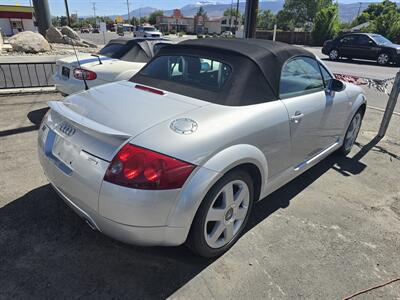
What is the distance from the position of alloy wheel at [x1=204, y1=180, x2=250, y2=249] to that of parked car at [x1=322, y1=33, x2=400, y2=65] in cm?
1815

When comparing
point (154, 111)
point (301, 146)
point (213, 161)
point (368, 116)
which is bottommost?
point (368, 116)

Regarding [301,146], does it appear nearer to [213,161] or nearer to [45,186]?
[213,161]

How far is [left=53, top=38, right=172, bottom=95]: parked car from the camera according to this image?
5469 mm

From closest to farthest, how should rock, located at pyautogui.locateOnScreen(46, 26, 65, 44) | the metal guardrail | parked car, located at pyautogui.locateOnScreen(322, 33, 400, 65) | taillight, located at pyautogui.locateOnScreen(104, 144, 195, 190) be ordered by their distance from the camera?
taillight, located at pyautogui.locateOnScreen(104, 144, 195, 190), the metal guardrail, parked car, located at pyautogui.locateOnScreen(322, 33, 400, 65), rock, located at pyautogui.locateOnScreen(46, 26, 65, 44)

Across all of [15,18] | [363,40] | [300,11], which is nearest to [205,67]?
[363,40]

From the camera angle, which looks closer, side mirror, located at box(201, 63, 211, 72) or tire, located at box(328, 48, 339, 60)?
side mirror, located at box(201, 63, 211, 72)

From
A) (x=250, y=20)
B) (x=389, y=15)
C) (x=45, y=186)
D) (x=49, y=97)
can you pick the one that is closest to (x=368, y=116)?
(x=250, y=20)

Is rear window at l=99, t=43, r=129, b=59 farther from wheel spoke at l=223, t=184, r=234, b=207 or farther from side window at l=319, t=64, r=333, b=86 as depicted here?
wheel spoke at l=223, t=184, r=234, b=207

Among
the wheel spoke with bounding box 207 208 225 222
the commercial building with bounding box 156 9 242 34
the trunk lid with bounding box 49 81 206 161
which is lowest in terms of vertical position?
the commercial building with bounding box 156 9 242 34

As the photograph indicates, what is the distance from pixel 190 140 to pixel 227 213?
0.77 meters

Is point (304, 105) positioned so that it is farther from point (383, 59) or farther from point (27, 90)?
point (383, 59)

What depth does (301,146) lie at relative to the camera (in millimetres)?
3191

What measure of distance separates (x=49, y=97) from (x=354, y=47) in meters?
17.6

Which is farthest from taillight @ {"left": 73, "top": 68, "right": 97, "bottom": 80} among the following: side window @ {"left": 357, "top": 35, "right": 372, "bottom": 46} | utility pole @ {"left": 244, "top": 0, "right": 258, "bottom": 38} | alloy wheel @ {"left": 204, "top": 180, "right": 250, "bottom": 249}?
side window @ {"left": 357, "top": 35, "right": 372, "bottom": 46}
